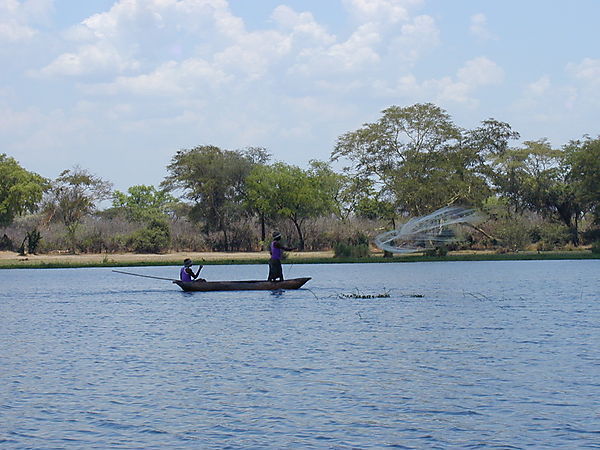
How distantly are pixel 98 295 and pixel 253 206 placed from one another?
43.1 metres

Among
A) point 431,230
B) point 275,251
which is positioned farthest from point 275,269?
point 431,230

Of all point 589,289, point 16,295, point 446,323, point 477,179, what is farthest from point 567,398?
point 477,179

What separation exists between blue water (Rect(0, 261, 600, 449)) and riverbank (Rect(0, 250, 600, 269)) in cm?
2955

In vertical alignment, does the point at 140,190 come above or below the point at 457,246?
above

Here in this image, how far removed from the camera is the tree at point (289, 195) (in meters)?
79.8

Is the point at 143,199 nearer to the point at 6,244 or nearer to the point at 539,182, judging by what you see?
the point at 6,244

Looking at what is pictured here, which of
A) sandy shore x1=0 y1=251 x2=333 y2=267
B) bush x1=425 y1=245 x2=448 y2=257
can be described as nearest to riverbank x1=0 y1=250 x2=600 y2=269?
sandy shore x1=0 y1=251 x2=333 y2=267

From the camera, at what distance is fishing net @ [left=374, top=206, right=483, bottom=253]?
146 feet

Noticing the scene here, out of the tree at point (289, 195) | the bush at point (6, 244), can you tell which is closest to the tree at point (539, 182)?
the tree at point (289, 195)

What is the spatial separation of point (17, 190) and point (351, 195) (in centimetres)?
3024

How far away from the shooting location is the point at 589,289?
39062mm

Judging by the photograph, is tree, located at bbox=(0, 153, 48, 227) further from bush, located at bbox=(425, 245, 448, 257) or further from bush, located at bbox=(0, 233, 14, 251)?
bush, located at bbox=(425, 245, 448, 257)

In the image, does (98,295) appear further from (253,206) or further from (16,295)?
(253,206)

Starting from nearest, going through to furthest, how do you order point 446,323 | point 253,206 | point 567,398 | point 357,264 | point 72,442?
point 72,442, point 567,398, point 446,323, point 357,264, point 253,206
